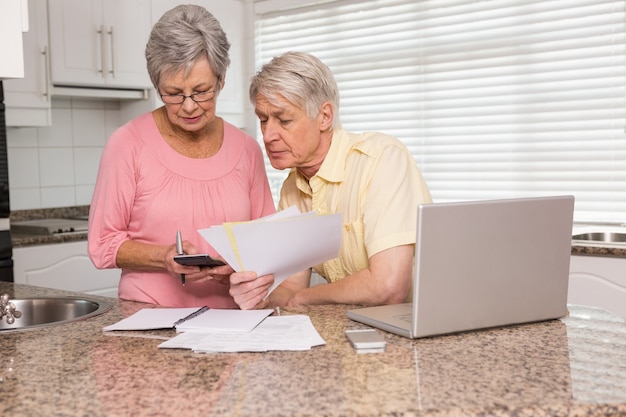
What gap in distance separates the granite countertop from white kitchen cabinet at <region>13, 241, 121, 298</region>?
75.1 inches

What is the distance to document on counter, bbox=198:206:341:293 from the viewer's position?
4.63 feet

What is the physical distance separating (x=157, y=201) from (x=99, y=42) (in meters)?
2.04

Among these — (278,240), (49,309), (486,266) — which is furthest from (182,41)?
(486,266)

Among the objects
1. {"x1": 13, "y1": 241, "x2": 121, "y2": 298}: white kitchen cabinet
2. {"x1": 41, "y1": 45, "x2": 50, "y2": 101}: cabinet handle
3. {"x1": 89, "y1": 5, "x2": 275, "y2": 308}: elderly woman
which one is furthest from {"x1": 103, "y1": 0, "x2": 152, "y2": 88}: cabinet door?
{"x1": 89, "y1": 5, "x2": 275, "y2": 308}: elderly woman

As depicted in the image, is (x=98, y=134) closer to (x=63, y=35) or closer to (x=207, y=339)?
(x=63, y=35)

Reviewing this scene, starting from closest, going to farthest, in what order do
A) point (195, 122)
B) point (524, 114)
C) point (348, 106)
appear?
point (195, 122) → point (524, 114) → point (348, 106)

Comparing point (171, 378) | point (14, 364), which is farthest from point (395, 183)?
point (14, 364)

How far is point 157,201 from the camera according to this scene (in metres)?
1.93

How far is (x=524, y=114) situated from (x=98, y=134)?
7.74 ft

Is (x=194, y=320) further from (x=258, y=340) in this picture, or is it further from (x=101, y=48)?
(x=101, y=48)

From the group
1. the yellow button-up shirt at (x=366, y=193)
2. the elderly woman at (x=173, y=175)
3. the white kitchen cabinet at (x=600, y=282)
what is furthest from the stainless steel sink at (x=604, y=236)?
the elderly woman at (x=173, y=175)

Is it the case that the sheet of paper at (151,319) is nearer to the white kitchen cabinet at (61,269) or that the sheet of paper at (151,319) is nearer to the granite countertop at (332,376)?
the granite countertop at (332,376)

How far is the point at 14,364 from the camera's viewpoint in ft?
4.23

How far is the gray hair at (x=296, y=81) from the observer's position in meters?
1.72
